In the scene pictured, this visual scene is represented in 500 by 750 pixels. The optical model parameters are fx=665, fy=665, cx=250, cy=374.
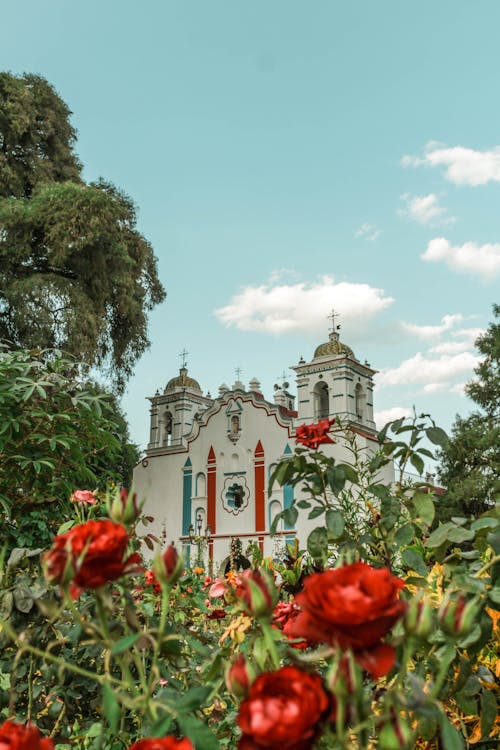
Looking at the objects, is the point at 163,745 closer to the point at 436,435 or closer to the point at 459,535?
the point at 459,535

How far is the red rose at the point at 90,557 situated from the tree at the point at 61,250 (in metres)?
11.3

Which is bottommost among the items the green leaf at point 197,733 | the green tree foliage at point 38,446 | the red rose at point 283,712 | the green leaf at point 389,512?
the green leaf at point 197,733

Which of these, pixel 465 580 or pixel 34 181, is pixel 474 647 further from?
pixel 34 181

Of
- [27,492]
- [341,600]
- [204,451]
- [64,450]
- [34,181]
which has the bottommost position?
[341,600]

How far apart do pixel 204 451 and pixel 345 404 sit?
5638 mm

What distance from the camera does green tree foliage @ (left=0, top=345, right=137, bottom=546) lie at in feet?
10.4

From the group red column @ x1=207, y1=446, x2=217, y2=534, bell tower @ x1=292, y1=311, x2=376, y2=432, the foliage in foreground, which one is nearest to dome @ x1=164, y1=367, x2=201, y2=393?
red column @ x1=207, y1=446, x2=217, y2=534

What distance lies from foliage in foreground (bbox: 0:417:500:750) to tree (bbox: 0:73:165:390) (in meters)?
10.5

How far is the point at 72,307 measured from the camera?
12789mm

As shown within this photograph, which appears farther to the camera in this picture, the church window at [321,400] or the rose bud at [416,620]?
the church window at [321,400]

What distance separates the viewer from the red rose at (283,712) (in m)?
0.55

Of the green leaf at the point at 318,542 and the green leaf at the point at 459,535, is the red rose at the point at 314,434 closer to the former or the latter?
the green leaf at the point at 318,542

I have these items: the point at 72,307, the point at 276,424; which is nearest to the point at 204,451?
the point at 276,424

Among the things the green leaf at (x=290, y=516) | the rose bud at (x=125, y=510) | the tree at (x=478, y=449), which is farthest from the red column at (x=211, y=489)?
the rose bud at (x=125, y=510)
